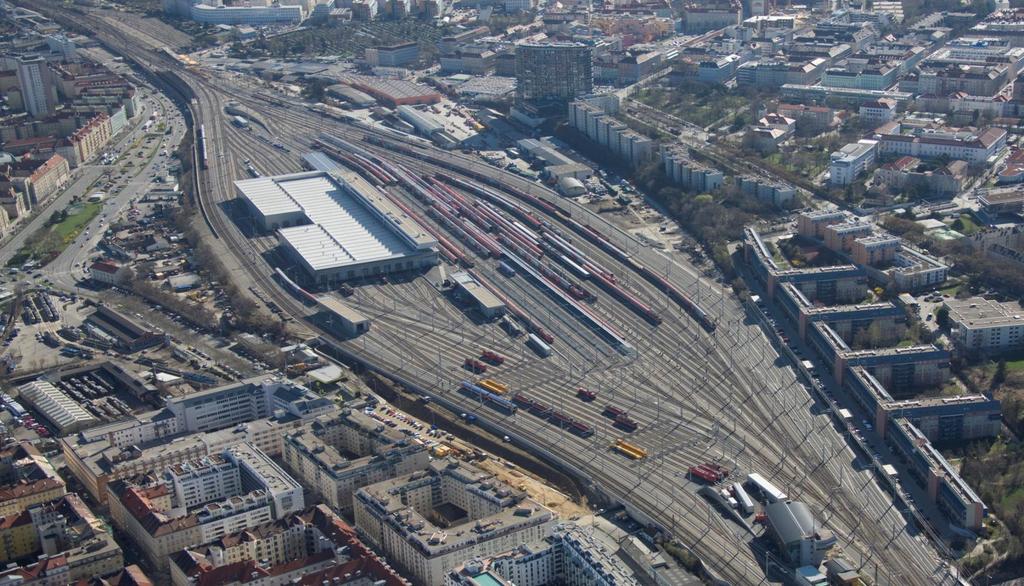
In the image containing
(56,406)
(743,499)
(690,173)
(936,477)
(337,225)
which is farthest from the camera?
(690,173)

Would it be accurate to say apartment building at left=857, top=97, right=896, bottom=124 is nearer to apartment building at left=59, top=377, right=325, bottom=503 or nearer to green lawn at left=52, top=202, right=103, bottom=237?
green lawn at left=52, top=202, right=103, bottom=237

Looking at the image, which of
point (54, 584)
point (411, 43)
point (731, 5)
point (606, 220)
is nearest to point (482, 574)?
point (54, 584)

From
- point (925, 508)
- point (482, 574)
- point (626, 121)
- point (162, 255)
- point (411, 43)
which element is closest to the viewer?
point (482, 574)

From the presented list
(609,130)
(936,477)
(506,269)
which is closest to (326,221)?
(506,269)

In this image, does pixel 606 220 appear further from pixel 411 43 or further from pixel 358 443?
pixel 411 43

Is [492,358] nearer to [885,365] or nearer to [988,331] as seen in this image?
[885,365]

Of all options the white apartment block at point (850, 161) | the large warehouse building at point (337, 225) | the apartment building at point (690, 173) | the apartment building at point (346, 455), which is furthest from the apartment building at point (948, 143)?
the apartment building at point (346, 455)

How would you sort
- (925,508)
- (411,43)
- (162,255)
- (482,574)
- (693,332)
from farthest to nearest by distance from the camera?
(411,43) → (162,255) → (693,332) → (925,508) → (482,574)
